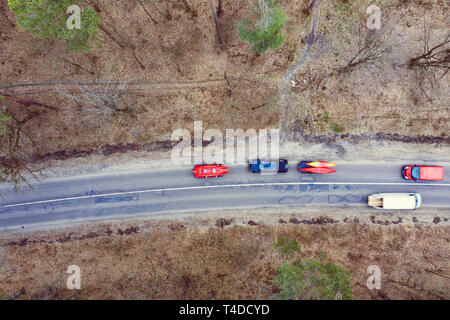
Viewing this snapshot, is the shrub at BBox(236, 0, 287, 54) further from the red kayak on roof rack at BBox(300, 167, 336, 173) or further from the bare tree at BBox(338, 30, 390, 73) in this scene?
the red kayak on roof rack at BBox(300, 167, 336, 173)

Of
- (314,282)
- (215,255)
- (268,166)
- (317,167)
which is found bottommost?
(314,282)

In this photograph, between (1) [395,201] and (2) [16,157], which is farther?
(2) [16,157]

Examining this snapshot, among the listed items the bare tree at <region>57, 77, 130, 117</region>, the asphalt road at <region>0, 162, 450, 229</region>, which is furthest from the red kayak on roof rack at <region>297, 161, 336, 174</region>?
the bare tree at <region>57, 77, 130, 117</region>

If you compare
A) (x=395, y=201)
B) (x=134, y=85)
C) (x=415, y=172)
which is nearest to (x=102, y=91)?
(x=134, y=85)

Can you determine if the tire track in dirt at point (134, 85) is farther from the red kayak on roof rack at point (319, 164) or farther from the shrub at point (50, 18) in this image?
the red kayak on roof rack at point (319, 164)

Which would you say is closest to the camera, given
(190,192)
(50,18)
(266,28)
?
(50,18)

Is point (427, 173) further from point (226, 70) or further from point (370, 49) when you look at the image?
point (226, 70)
